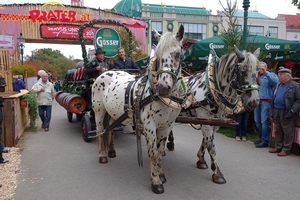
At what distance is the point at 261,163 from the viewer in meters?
4.83

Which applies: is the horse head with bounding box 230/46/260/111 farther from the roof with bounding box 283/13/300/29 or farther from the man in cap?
the roof with bounding box 283/13/300/29

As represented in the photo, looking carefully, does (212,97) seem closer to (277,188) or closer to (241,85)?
(241,85)

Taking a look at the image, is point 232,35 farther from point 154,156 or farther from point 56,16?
point 56,16

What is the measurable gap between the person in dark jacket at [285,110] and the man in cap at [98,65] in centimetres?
379

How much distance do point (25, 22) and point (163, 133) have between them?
20.6 meters

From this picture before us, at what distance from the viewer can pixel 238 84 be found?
357cm

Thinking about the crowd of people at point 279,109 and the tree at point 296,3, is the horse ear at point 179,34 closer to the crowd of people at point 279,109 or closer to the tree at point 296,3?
the crowd of people at point 279,109

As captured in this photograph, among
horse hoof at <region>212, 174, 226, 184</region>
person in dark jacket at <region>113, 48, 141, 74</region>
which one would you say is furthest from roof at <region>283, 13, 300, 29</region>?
horse hoof at <region>212, 174, 226, 184</region>

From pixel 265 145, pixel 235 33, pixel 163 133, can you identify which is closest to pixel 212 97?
pixel 163 133

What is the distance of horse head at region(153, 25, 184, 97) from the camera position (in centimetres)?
293

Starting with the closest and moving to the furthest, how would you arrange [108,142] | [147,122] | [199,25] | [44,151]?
1. [147,122]
2. [108,142]
3. [44,151]
4. [199,25]

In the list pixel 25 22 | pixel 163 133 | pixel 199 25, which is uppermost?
pixel 199 25

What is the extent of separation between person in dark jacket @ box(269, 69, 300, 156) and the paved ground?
1.06 ft

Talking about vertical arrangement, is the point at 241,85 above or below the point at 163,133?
above
